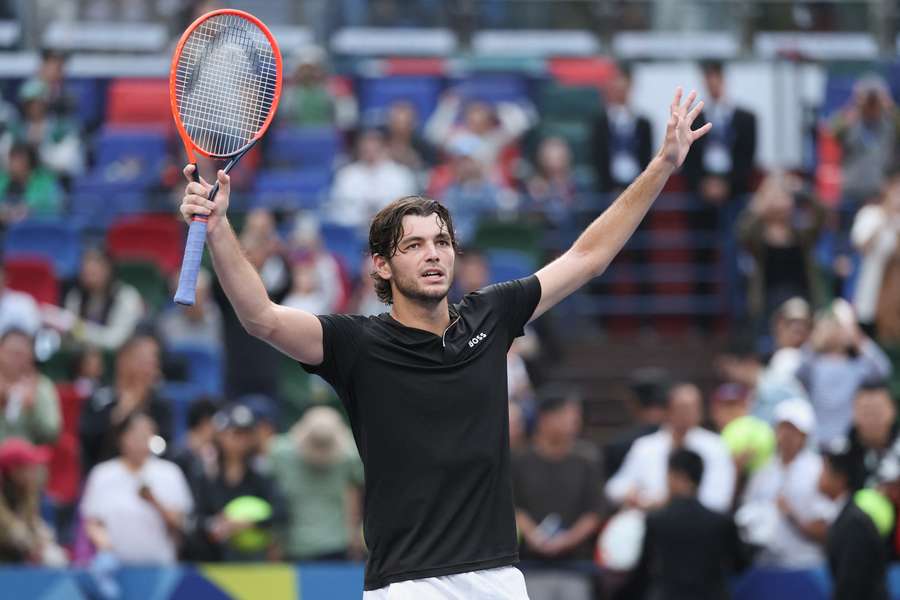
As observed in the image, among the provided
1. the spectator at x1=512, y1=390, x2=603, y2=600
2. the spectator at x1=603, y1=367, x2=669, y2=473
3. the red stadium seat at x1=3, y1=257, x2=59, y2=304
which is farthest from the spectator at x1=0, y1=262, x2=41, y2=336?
the spectator at x1=603, y1=367, x2=669, y2=473

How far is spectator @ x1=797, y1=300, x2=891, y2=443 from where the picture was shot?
38.2 feet

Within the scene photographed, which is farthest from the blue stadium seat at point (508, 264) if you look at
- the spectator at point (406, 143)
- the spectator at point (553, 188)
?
the spectator at point (406, 143)

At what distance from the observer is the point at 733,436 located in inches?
433

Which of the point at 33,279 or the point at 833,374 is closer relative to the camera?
the point at 833,374

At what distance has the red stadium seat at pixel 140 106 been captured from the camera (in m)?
17.0

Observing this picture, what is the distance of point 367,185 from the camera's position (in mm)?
14594

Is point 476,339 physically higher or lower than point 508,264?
higher

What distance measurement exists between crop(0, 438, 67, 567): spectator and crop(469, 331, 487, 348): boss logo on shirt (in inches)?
214

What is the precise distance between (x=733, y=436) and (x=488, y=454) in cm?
622

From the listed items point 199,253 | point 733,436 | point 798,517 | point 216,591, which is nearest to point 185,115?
point 199,253

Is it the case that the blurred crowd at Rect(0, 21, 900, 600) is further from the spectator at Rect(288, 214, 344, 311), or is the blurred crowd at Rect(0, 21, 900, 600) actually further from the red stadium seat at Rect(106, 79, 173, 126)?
the red stadium seat at Rect(106, 79, 173, 126)

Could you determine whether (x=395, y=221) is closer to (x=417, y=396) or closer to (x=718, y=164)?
(x=417, y=396)

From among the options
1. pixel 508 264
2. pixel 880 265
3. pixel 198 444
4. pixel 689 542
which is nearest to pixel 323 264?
pixel 508 264

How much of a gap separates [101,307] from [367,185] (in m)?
2.73
